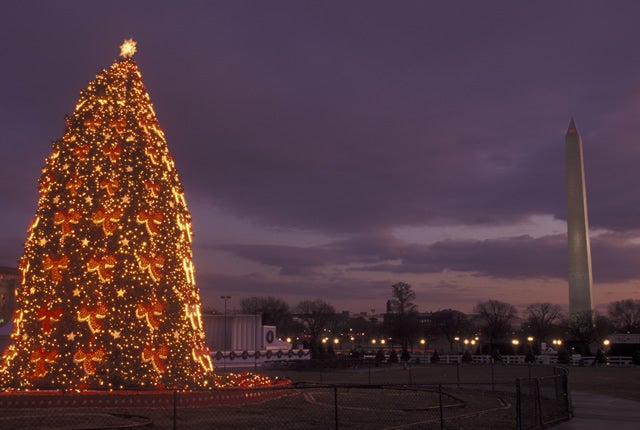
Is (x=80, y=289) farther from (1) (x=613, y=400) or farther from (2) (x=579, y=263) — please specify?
(2) (x=579, y=263)

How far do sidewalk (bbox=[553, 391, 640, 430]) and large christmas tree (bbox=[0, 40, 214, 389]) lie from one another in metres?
9.27

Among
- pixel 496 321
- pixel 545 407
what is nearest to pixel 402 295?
pixel 496 321

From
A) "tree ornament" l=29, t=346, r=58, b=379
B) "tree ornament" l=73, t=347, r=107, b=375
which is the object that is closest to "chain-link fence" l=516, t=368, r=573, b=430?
"tree ornament" l=73, t=347, r=107, b=375

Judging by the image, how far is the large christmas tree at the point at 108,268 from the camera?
15844mm

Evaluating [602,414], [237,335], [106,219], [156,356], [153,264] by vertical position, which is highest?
[106,219]

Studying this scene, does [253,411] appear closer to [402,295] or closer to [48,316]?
[48,316]

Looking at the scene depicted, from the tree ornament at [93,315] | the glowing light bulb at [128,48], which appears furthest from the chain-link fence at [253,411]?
the glowing light bulb at [128,48]

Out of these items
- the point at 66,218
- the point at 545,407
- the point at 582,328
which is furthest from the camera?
the point at 582,328

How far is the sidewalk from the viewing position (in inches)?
569

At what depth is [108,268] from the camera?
16.5 m

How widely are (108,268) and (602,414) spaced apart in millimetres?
13347

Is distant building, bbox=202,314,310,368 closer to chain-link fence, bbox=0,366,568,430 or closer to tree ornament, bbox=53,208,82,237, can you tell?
chain-link fence, bbox=0,366,568,430

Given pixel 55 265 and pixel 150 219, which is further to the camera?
pixel 150 219

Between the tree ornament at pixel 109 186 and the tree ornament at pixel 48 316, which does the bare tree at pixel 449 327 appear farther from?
the tree ornament at pixel 48 316
